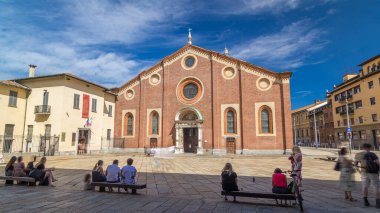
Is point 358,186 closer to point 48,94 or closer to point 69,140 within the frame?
point 69,140

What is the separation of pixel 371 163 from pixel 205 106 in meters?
24.1

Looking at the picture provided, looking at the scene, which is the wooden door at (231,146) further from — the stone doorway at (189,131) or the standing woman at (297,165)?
the standing woman at (297,165)

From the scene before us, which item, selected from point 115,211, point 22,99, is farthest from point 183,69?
point 115,211

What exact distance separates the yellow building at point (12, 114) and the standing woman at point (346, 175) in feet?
92.9

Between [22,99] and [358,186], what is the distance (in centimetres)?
3095

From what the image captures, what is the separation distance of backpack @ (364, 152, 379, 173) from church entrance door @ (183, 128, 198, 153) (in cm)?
2469

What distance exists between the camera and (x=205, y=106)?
30875mm

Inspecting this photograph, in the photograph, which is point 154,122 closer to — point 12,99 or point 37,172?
point 12,99

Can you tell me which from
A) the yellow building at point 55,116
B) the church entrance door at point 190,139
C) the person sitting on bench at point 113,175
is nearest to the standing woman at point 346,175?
the person sitting on bench at point 113,175

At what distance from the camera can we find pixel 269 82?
96.1ft

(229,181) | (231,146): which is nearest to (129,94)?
(231,146)

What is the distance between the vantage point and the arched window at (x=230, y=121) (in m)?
29.8

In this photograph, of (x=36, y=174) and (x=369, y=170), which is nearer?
(x=369, y=170)

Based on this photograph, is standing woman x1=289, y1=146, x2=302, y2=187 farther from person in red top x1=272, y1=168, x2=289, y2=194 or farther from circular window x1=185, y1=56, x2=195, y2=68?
circular window x1=185, y1=56, x2=195, y2=68
